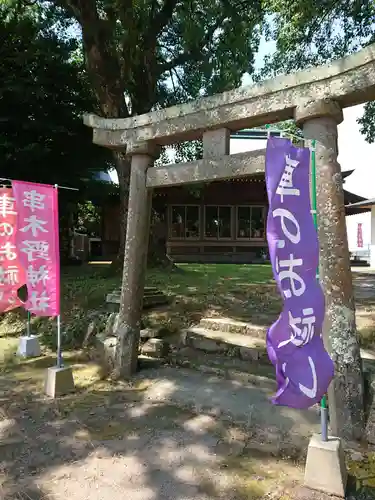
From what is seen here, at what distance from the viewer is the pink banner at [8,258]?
652cm

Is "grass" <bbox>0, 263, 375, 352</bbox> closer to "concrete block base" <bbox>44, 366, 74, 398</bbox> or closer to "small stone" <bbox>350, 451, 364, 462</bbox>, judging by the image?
"concrete block base" <bbox>44, 366, 74, 398</bbox>

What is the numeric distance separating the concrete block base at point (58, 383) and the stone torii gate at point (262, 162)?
2.51ft

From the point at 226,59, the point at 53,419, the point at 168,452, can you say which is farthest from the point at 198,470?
the point at 226,59

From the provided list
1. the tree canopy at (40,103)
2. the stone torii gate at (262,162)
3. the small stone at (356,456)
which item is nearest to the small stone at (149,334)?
the stone torii gate at (262,162)

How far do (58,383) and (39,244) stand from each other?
191 centimetres

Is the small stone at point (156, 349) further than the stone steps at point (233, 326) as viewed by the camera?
Yes

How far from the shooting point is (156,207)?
65.8 feet

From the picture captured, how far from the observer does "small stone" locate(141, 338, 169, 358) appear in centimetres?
651

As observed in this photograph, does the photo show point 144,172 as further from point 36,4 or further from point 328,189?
point 36,4

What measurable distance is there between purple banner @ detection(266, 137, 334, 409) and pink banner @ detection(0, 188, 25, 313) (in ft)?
15.5

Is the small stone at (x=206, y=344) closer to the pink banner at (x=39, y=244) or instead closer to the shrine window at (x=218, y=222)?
the pink banner at (x=39, y=244)

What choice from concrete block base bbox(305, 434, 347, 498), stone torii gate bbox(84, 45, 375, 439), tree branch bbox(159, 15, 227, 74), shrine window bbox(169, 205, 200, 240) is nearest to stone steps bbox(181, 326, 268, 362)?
stone torii gate bbox(84, 45, 375, 439)

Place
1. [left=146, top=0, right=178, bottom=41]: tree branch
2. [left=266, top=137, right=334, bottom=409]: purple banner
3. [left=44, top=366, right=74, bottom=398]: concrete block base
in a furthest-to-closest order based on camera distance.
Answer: [left=146, top=0, right=178, bottom=41]: tree branch → [left=44, top=366, right=74, bottom=398]: concrete block base → [left=266, top=137, right=334, bottom=409]: purple banner

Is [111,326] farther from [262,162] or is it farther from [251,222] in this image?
[251,222]
